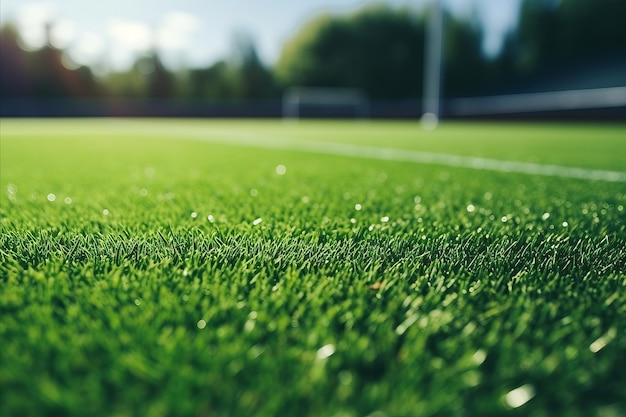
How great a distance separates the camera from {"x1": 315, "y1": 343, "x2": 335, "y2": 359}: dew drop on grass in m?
0.69

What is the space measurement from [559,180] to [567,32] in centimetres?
2826

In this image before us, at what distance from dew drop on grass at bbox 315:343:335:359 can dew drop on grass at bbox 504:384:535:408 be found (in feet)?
0.69

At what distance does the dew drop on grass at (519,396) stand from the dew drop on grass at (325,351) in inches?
8.3

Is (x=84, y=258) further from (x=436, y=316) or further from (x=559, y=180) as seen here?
(x=559, y=180)

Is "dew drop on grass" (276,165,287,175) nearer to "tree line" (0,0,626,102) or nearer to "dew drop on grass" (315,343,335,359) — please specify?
"dew drop on grass" (315,343,335,359)

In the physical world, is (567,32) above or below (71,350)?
above

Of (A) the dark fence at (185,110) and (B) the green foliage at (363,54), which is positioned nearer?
(A) the dark fence at (185,110)

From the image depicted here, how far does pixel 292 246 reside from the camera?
48.0 inches

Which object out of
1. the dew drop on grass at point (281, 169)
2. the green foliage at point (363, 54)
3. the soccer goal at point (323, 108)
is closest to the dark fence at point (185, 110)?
the soccer goal at point (323, 108)

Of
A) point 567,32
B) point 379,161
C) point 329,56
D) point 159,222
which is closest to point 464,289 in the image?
point 159,222

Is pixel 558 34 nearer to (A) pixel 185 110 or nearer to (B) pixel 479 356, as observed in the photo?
(A) pixel 185 110

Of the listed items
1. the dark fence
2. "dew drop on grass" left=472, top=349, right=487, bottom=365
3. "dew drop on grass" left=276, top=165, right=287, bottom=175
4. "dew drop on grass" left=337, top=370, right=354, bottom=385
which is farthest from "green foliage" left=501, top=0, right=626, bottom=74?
"dew drop on grass" left=337, top=370, right=354, bottom=385

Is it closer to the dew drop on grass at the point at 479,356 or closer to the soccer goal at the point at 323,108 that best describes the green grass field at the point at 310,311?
the dew drop on grass at the point at 479,356

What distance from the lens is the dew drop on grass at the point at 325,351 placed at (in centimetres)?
69
